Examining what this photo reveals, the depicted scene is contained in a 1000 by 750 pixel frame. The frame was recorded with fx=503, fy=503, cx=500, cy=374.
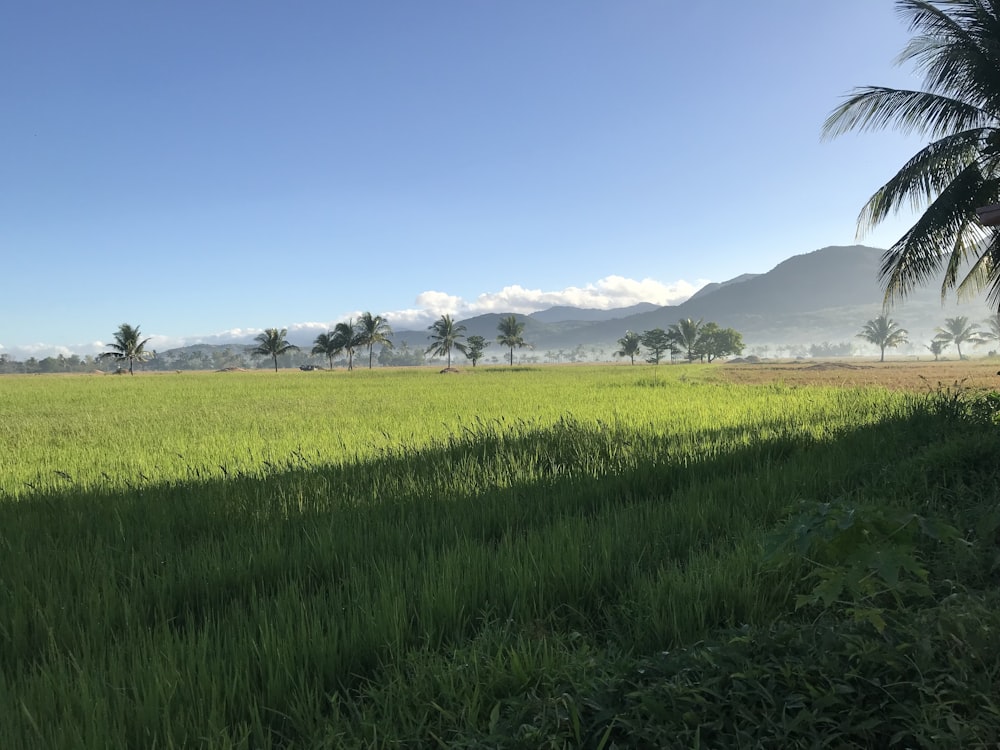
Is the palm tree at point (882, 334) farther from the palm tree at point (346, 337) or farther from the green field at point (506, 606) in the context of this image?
the green field at point (506, 606)

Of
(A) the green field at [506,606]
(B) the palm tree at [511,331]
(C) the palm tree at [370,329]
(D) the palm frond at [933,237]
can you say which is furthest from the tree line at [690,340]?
(A) the green field at [506,606]

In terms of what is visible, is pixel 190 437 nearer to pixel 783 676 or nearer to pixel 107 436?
pixel 107 436

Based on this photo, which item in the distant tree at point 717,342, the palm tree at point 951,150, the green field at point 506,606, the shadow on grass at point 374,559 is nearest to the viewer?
the green field at point 506,606

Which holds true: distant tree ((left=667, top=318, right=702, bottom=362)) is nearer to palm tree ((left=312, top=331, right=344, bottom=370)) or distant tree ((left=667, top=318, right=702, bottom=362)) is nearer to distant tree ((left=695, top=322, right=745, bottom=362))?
distant tree ((left=695, top=322, right=745, bottom=362))

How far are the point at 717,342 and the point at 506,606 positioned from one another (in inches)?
4364

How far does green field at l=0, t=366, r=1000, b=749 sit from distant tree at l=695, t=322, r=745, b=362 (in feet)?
333

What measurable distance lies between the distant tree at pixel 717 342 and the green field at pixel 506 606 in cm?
10154

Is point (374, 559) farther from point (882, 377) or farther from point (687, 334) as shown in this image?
point (687, 334)

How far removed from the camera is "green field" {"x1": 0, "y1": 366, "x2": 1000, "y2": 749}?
1.55 meters

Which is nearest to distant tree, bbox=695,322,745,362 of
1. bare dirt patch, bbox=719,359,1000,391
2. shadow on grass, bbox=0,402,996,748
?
bare dirt patch, bbox=719,359,1000,391

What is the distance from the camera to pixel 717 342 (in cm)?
10356

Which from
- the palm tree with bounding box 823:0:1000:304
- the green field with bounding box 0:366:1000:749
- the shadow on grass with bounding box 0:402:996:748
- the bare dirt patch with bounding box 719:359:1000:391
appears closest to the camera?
the green field with bounding box 0:366:1000:749

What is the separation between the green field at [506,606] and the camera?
1.55 metres

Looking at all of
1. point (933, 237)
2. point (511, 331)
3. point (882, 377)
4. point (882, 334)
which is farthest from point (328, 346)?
point (882, 334)
